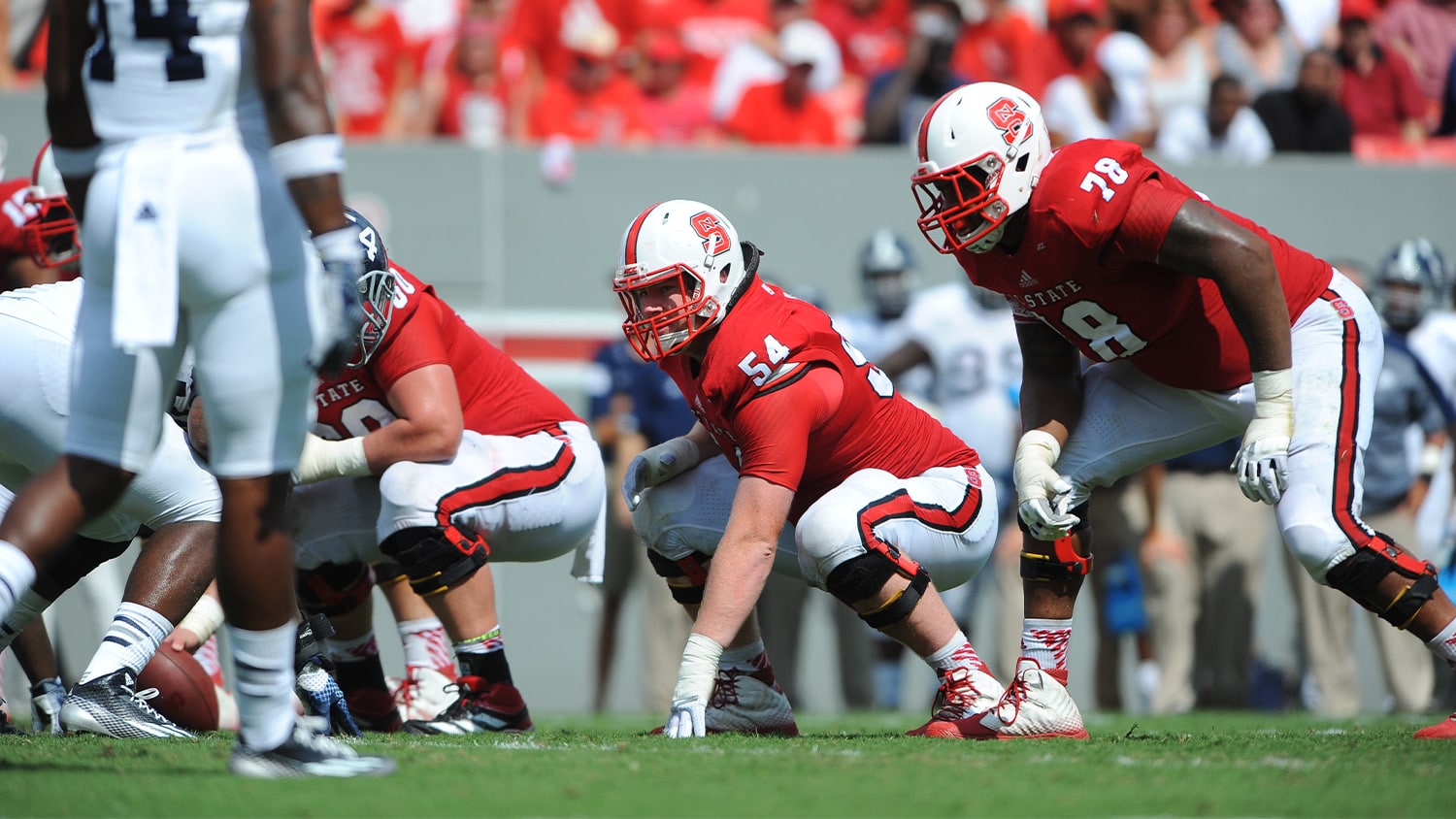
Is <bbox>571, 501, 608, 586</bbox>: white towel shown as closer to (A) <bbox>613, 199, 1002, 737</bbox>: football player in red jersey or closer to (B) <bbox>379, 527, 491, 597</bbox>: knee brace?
(A) <bbox>613, 199, 1002, 737</bbox>: football player in red jersey

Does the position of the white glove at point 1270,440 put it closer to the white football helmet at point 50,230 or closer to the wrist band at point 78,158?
the wrist band at point 78,158

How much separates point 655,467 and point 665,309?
1.91 ft

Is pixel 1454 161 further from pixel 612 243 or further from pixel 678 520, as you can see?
pixel 678 520

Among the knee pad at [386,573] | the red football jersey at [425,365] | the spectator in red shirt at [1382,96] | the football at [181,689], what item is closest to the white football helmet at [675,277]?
the red football jersey at [425,365]

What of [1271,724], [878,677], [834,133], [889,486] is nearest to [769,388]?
[889,486]

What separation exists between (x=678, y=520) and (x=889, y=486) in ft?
2.11

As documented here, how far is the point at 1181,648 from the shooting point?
8805 mm

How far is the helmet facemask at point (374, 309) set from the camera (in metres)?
4.82

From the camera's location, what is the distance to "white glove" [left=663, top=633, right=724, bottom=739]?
13.9ft

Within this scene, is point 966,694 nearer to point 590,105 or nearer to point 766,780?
point 766,780

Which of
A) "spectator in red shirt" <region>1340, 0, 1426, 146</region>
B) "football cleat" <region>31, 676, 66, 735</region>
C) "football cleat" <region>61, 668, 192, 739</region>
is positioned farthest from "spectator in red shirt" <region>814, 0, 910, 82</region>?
"football cleat" <region>61, 668, 192, 739</region>

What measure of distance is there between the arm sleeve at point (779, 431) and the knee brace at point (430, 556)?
3.20ft

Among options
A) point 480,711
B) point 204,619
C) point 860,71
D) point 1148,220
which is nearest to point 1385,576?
point 1148,220

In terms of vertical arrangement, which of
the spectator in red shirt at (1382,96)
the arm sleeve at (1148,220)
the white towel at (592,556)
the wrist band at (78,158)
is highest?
the spectator in red shirt at (1382,96)
